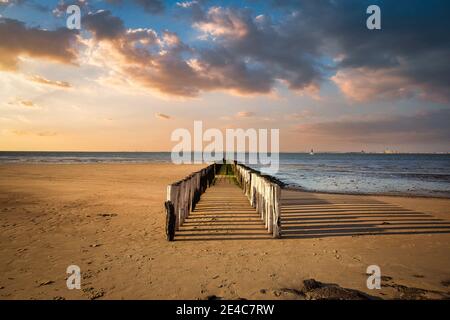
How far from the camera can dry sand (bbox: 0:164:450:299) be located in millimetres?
4387

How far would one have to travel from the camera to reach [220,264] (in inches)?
211

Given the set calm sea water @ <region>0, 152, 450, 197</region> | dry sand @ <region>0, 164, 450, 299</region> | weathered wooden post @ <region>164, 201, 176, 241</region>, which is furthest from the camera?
calm sea water @ <region>0, 152, 450, 197</region>

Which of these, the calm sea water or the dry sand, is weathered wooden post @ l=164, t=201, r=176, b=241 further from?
the calm sea water

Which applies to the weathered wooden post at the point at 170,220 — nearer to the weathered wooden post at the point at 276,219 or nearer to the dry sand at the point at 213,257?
the dry sand at the point at 213,257

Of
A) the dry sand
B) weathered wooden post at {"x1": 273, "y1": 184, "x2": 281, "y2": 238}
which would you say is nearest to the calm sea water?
the dry sand

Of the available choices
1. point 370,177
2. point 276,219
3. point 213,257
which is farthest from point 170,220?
point 370,177

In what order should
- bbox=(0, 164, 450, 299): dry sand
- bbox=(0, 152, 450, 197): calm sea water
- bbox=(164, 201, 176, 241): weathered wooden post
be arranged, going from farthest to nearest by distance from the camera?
1. bbox=(0, 152, 450, 197): calm sea water
2. bbox=(164, 201, 176, 241): weathered wooden post
3. bbox=(0, 164, 450, 299): dry sand

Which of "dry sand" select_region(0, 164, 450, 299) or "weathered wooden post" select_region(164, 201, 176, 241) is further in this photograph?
"weathered wooden post" select_region(164, 201, 176, 241)

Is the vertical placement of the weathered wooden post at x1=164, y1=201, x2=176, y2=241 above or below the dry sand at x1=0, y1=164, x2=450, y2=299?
above

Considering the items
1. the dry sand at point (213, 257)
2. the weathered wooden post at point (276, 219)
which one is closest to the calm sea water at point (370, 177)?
the dry sand at point (213, 257)

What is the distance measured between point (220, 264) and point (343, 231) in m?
4.13

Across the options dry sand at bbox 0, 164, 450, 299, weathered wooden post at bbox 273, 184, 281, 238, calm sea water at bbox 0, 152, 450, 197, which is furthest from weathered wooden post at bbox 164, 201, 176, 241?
calm sea water at bbox 0, 152, 450, 197

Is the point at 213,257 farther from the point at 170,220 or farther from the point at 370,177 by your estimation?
the point at 370,177

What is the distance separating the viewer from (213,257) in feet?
18.7
